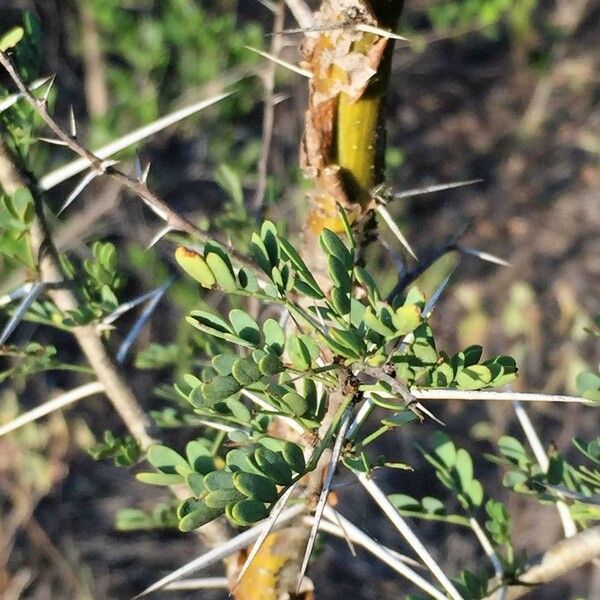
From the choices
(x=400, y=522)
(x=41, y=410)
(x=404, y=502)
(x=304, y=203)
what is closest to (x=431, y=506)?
(x=404, y=502)

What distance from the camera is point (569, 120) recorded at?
3.38 meters

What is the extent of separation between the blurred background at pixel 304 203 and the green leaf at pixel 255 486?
51 centimetres

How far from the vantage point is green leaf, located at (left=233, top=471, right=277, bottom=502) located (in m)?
0.44

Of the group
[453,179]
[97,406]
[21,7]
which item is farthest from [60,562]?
Answer: [453,179]

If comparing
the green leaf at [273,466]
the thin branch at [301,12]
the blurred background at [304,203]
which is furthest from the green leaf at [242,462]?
the blurred background at [304,203]

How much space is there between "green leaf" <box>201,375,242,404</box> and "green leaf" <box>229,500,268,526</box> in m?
0.06

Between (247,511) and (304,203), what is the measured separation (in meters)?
0.89

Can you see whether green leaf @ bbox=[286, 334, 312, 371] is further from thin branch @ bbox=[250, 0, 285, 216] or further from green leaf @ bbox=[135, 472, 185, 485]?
thin branch @ bbox=[250, 0, 285, 216]

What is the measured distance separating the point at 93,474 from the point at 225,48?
1320 mm

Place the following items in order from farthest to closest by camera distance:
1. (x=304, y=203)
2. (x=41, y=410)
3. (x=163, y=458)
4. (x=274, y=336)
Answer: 1. (x=304, y=203)
2. (x=41, y=410)
3. (x=163, y=458)
4. (x=274, y=336)

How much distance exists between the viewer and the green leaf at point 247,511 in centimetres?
43

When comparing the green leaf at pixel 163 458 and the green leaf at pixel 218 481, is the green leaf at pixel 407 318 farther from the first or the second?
the green leaf at pixel 163 458

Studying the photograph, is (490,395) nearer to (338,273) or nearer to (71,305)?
(338,273)

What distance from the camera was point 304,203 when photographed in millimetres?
1276
